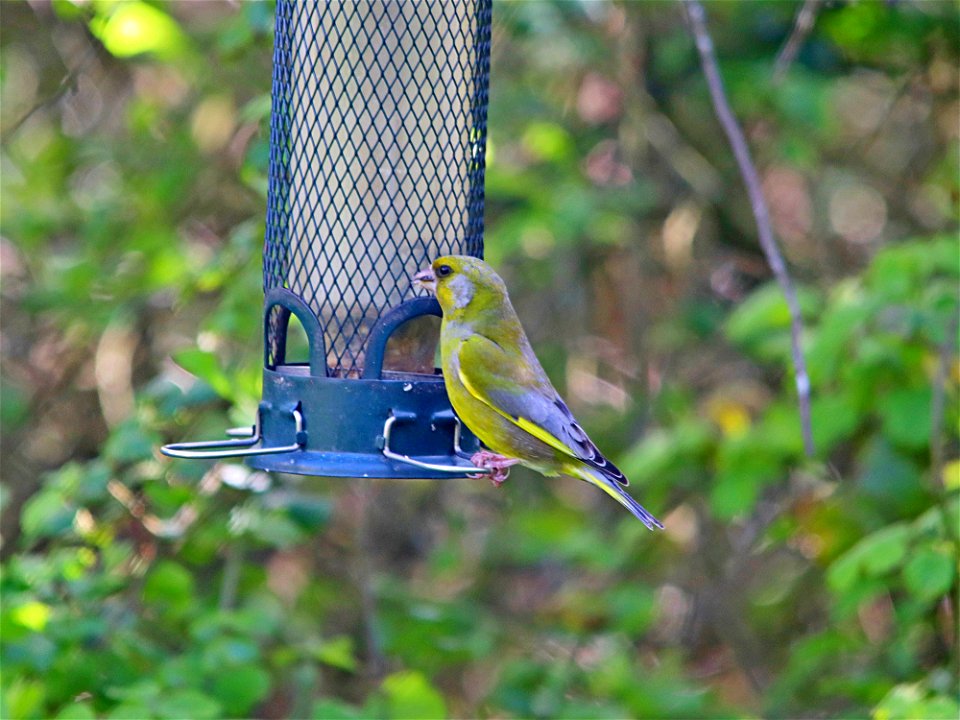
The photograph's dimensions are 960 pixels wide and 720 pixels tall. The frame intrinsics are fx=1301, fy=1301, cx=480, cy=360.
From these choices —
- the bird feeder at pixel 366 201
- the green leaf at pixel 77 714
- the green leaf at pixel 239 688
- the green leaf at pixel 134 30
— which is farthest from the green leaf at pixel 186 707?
the green leaf at pixel 134 30

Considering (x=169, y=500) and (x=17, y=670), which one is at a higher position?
(x=169, y=500)

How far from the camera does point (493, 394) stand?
156 inches

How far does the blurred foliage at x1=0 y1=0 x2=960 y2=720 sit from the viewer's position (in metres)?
4.68

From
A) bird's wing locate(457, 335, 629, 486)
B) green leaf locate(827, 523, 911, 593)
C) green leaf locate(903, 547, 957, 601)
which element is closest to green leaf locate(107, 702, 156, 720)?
bird's wing locate(457, 335, 629, 486)

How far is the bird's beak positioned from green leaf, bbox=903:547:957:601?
1.70 m

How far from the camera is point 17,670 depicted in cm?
423

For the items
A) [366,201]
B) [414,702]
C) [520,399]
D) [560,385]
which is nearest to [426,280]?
[366,201]

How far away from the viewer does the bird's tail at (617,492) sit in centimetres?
374

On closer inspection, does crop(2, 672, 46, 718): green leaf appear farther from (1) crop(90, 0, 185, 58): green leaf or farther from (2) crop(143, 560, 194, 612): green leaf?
(1) crop(90, 0, 185, 58): green leaf

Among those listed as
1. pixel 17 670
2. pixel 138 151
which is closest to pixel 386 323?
pixel 17 670

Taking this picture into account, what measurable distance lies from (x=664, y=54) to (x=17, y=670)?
4.55 meters

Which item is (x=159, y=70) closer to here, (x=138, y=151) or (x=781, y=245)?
(x=138, y=151)

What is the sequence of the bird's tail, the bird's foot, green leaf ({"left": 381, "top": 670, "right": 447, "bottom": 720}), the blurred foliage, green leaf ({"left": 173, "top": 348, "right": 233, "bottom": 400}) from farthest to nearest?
1. the blurred foliage
2. green leaf ({"left": 381, "top": 670, "right": 447, "bottom": 720})
3. green leaf ({"left": 173, "top": 348, "right": 233, "bottom": 400})
4. the bird's foot
5. the bird's tail

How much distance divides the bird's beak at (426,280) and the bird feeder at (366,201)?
0.10m
